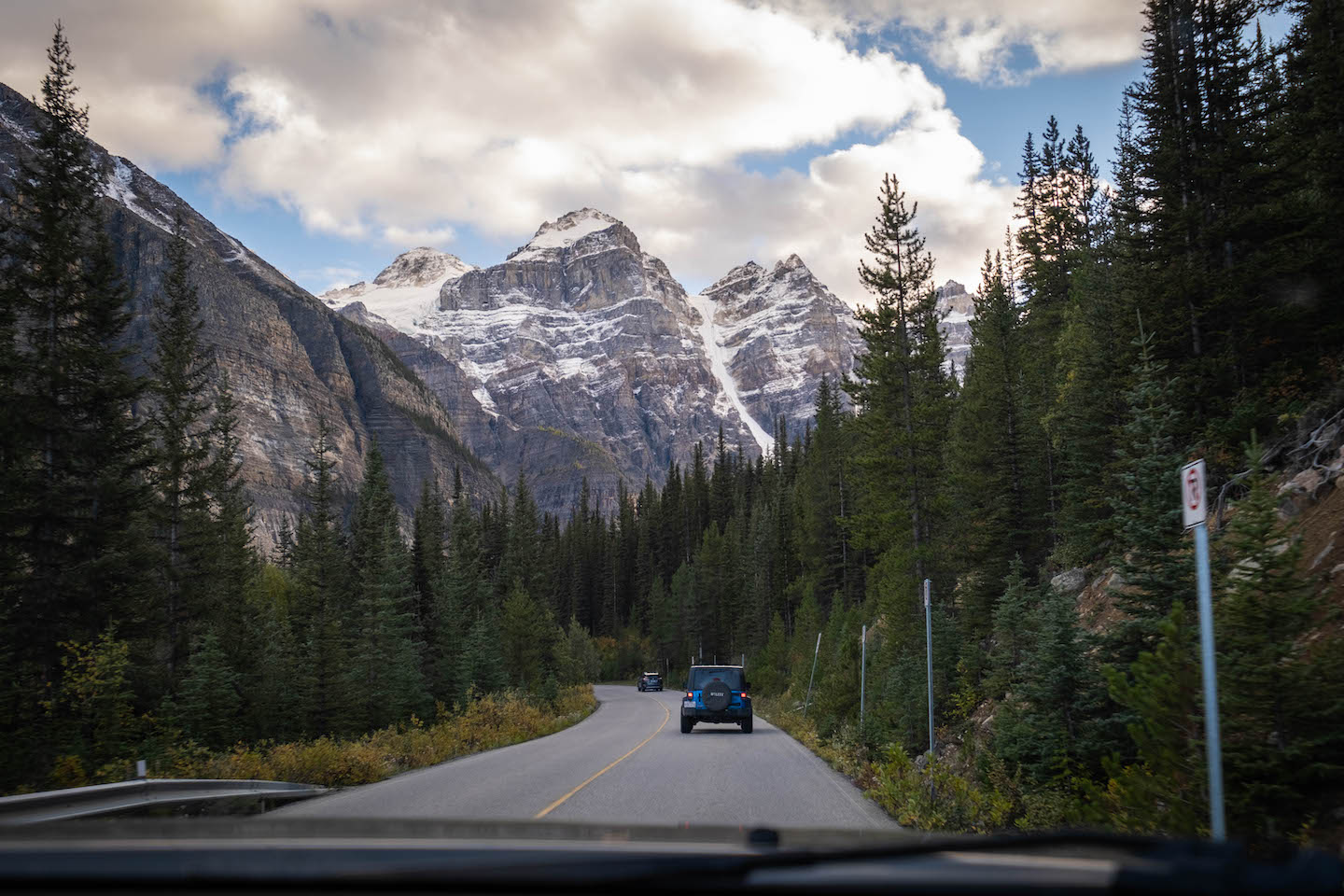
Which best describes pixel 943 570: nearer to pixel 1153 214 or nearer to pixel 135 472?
pixel 1153 214

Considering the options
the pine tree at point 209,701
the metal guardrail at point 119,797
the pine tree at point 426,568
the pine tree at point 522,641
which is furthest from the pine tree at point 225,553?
the metal guardrail at point 119,797

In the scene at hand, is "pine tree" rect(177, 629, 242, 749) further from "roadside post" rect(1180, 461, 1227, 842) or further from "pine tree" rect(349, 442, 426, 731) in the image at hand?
"roadside post" rect(1180, 461, 1227, 842)

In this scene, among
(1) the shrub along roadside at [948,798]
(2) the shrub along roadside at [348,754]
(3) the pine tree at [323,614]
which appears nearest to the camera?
(1) the shrub along roadside at [948,798]

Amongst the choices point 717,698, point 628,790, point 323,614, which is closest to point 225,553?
point 323,614

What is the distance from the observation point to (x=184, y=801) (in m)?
9.33

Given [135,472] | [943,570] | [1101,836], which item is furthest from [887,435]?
[1101,836]

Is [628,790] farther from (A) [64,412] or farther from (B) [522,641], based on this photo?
(B) [522,641]

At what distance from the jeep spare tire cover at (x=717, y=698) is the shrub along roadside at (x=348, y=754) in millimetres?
5430

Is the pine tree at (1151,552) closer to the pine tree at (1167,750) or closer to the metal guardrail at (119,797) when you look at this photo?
the pine tree at (1167,750)

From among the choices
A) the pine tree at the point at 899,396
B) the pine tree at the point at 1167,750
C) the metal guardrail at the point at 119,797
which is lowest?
the metal guardrail at the point at 119,797

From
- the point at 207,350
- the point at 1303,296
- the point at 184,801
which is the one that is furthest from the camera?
the point at 207,350

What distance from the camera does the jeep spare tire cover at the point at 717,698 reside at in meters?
25.4

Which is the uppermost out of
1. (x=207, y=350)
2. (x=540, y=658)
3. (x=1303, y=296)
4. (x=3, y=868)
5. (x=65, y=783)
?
(x=207, y=350)

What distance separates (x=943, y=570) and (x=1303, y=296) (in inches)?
535
